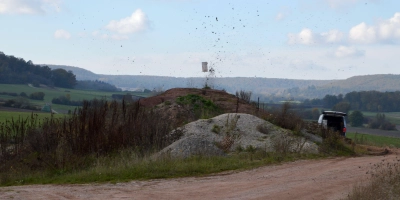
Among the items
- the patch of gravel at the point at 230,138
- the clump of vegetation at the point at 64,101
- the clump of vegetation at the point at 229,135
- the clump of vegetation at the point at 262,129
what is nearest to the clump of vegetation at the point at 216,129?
the patch of gravel at the point at 230,138

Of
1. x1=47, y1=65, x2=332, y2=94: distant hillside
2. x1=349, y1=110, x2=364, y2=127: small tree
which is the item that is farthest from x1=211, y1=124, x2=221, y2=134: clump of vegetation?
x1=47, y1=65, x2=332, y2=94: distant hillside

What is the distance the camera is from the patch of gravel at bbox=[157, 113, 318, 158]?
21.3 meters

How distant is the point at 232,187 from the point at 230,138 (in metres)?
9.08

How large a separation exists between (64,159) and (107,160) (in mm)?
1410

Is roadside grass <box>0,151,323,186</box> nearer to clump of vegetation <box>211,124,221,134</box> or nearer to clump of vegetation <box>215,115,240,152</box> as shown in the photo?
clump of vegetation <box>215,115,240,152</box>

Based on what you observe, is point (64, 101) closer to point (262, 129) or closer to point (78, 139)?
point (262, 129)

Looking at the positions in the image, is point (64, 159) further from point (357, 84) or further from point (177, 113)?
point (357, 84)

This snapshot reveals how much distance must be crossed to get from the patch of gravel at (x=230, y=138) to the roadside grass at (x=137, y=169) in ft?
4.49

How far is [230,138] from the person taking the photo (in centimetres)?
2350

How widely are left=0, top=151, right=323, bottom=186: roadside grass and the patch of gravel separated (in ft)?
4.49

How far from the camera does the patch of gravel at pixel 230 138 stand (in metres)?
21.3

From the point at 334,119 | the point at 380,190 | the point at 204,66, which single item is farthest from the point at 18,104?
the point at 380,190

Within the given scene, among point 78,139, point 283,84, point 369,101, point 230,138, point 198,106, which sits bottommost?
point 369,101

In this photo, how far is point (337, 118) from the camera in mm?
33938
